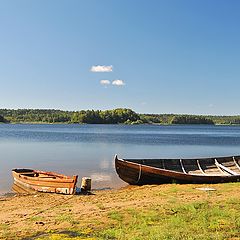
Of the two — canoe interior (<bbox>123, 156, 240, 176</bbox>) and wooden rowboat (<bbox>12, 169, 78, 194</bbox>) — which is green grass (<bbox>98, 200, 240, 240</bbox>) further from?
canoe interior (<bbox>123, 156, 240, 176</bbox>)

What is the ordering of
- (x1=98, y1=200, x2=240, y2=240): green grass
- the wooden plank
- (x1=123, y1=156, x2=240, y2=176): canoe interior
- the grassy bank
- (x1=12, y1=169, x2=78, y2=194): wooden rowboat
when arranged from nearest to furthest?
(x1=98, y1=200, x2=240, y2=240): green grass
the grassy bank
(x1=12, y1=169, x2=78, y2=194): wooden rowboat
the wooden plank
(x1=123, y1=156, x2=240, y2=176): canoe interior

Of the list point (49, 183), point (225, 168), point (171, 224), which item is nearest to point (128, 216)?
point (171, 224)

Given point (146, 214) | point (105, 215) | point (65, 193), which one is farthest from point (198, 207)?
point (65, 193)

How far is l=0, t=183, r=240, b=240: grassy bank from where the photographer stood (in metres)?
7.71

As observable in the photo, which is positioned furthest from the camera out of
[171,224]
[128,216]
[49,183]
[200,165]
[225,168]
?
[200,165]

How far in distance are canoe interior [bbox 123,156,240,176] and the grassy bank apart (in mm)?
4774

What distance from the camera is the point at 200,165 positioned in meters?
19.8

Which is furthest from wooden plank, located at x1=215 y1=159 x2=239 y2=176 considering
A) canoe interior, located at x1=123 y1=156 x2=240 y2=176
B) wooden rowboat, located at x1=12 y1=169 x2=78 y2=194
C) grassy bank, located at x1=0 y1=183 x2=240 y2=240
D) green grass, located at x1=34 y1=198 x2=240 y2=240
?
wooden rowboat, located at x1=12 y1=169 x2=78 y2=194

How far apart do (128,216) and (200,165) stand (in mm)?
11232

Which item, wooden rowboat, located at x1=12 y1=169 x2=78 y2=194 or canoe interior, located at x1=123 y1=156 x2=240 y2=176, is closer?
wooden rowboat, located at x1=12 y1=169 x2=78 y2=194

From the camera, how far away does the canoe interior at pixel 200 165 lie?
18781 millimetres

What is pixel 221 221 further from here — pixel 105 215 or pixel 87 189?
pixel 87 189

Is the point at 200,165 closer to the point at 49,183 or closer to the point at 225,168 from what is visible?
the point at 225,168

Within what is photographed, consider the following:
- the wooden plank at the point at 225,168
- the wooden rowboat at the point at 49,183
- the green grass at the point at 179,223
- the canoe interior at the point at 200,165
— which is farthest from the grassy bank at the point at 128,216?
the canoe interior at the point at 200,165
